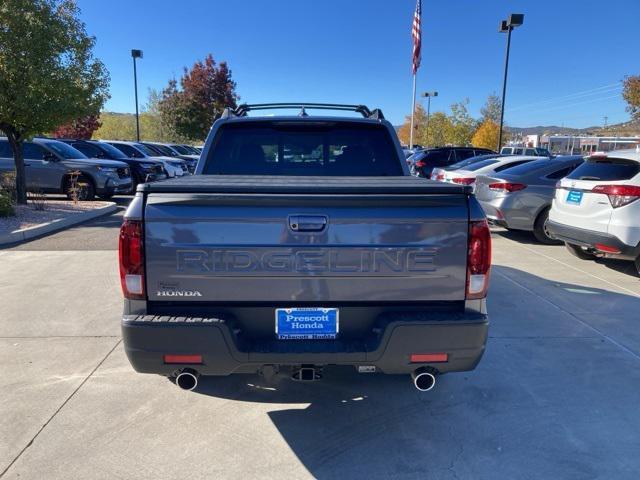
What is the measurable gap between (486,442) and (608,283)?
4.62 m

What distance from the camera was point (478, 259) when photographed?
2658 mm

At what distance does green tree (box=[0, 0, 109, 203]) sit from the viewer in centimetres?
1042

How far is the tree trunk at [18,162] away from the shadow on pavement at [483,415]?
10.5 meters

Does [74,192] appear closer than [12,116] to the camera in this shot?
No

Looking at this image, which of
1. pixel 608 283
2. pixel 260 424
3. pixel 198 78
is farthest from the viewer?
pixel 198 78

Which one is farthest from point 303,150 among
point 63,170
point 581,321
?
point 63,170

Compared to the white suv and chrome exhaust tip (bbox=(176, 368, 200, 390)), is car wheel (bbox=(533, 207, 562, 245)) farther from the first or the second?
chrome exhaust tip (bbox=(176, 368, 200, 390))

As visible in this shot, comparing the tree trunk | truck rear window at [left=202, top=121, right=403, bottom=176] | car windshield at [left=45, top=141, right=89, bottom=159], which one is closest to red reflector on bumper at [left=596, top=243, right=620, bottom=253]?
truck rear window at [left=202, top=121, right=403, bottom=176]

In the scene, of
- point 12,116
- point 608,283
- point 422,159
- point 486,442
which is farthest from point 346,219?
point 422,159

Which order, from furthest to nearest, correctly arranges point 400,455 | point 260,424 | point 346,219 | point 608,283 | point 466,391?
point 608,283 < point 466,391 < point 260,424 < point 400,455 < point 346,219

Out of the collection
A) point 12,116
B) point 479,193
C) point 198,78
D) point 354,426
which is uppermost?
point 198,78

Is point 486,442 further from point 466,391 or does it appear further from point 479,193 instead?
point 479,193

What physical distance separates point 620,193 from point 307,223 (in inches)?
217

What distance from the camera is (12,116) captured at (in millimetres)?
10820
